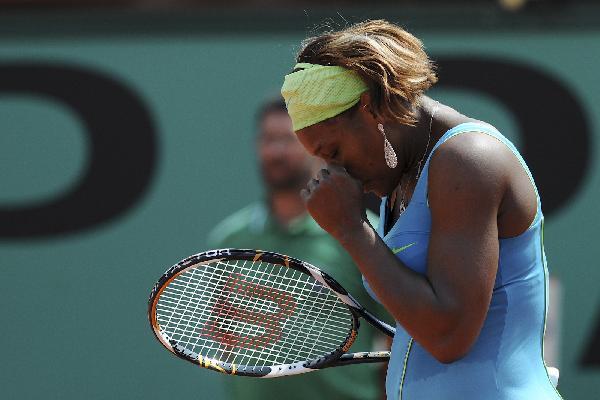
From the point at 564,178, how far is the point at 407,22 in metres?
0.94

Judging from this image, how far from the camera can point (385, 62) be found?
2.00m

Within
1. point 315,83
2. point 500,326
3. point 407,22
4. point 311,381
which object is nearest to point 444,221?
point 500,326

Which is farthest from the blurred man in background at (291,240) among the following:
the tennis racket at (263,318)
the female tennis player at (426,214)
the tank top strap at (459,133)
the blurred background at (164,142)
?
the tank top strap at (459,133)

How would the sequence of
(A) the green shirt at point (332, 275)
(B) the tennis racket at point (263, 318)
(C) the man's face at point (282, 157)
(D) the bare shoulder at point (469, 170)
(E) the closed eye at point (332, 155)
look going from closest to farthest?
(D) the bare shoulder at point (469, 170)
(E) the closed eye at point (332, 155)
(B) the tennis racket at point (263, 318)
(A) the green shirt at point (332, 275)
(C) the man's face at point (282, 157)

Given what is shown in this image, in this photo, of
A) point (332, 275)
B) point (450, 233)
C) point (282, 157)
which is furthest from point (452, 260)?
point (282, 157)

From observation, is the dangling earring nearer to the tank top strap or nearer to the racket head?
the tank top strap

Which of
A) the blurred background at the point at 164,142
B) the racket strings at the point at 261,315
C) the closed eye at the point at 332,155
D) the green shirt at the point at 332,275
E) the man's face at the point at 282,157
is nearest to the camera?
the closed eye at the point at 332,155

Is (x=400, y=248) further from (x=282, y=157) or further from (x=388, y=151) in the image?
(x=282, y=157)

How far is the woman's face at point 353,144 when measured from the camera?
80.0 inches

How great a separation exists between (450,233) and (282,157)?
1.87 m

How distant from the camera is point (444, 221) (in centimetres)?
189

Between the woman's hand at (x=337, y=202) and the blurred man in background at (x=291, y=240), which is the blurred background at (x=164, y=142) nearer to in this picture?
the blurred man in background at (x=291, y=240)

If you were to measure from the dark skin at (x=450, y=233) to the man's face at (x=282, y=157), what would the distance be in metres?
1.67

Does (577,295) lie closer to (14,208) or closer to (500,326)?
(14,208)
